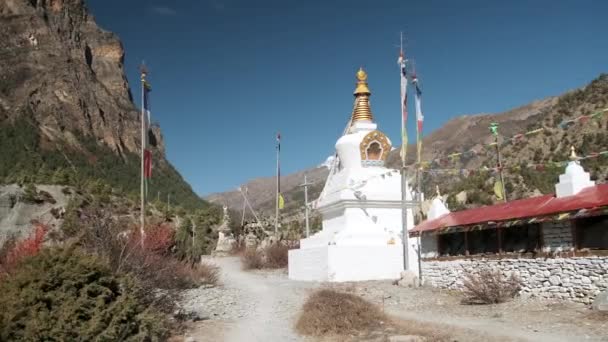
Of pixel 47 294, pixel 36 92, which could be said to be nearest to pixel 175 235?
pixel 47 294

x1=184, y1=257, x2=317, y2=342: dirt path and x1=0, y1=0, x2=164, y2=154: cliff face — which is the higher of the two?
x1=0, y1=0, x2=164, y2=154: cliff face

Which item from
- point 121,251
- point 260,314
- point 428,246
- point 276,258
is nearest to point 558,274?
point 428,246

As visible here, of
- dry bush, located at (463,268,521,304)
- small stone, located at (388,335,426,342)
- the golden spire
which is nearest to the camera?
small stone, located at (388,335,426,342)

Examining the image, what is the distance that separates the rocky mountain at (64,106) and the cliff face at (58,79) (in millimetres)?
128

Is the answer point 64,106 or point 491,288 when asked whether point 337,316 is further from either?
point 64,106

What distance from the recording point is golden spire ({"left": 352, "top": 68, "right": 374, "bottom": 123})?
2555cm

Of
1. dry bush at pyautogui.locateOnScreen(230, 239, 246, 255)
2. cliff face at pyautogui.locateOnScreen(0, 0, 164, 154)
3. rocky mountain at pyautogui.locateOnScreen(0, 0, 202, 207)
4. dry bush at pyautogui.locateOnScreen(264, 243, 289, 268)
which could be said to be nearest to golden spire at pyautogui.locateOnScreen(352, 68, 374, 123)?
dry bush at pyautogui.locateOnScreen(264, 243, 289, 268)

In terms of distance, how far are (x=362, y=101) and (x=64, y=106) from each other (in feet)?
235

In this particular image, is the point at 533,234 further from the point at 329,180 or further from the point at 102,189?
the point at 102,189

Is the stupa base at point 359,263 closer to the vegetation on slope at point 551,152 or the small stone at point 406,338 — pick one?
the small stone at point 406,338

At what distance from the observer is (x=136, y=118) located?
355ft

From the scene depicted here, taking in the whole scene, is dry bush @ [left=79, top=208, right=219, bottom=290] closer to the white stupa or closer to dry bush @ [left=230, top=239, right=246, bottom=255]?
the white stupa

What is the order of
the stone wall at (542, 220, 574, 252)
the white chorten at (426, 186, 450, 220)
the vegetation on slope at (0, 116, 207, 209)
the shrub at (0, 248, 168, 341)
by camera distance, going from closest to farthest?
1. the shrub at (0, 248, 168, 341)
2. the stone wall at (542, 220, 574, 252)
3. the white chorten at (426, 186, 450, 220)
4. the vegetation on slope at (0, 116, 207, 209)

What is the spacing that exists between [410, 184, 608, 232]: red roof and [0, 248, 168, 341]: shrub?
389 inches
